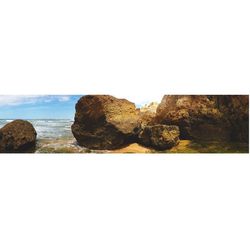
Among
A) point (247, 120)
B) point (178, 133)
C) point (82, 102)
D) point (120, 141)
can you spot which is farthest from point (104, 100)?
point (247, 120)

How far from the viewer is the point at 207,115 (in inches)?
112

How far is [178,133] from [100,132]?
24.6 inches

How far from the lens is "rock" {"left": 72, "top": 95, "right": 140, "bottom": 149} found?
280 cm

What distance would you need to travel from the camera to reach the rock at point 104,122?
2803 millimetres

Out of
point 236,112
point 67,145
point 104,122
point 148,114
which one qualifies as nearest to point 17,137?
point 67,145

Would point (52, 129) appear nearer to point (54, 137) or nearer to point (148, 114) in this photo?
point (54, 137)

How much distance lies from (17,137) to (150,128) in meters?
1.05

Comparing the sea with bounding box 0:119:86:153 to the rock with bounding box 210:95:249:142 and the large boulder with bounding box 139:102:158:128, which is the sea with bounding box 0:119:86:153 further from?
the rock with bounding box 210:95:249:142

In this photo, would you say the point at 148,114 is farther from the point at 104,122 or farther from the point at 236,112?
the point at 236,112

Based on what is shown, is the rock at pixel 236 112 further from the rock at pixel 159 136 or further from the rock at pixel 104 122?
the rock at pixel 104 122

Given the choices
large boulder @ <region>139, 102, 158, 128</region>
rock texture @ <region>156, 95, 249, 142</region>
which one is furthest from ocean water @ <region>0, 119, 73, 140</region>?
rock texture @ <region>156, 95, 249, 142</region>

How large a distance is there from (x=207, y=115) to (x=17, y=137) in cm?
151

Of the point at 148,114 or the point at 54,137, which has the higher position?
the point at 148,114
